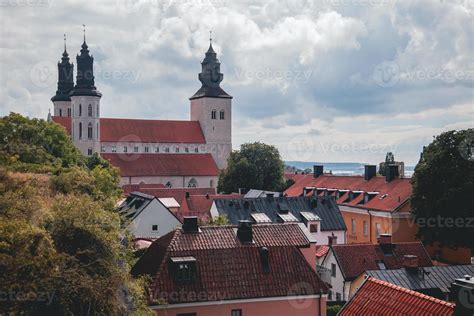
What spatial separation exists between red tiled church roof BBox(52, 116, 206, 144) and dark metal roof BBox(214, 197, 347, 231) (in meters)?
55.6

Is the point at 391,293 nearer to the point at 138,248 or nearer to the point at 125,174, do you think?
the point at 138,248

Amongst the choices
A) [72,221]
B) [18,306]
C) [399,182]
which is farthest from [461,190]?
[18,306]

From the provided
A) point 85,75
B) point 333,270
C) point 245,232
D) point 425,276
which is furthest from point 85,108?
point 425,276

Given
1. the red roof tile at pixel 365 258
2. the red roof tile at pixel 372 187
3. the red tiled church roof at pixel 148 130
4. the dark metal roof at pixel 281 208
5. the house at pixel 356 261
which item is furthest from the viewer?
the red tiled church roof at pixel 148 130

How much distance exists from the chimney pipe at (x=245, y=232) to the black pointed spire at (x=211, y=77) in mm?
80970

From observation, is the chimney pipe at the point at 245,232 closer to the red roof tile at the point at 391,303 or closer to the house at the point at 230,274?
the house at the point at 230,274

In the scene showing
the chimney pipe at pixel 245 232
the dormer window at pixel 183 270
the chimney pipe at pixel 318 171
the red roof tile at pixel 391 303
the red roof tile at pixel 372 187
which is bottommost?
the red roof tile at pixel 391 303

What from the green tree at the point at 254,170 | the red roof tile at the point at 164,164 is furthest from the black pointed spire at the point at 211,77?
the green tree at the point at 254,170

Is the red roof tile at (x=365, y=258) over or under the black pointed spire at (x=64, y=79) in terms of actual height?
under

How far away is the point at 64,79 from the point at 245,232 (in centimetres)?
8721

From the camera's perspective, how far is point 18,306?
15625 millimetres

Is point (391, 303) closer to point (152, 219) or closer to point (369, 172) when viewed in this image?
point (152, 219)

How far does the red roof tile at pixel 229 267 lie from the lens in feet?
77.9

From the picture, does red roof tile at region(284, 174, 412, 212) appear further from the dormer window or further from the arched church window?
the dormer window
